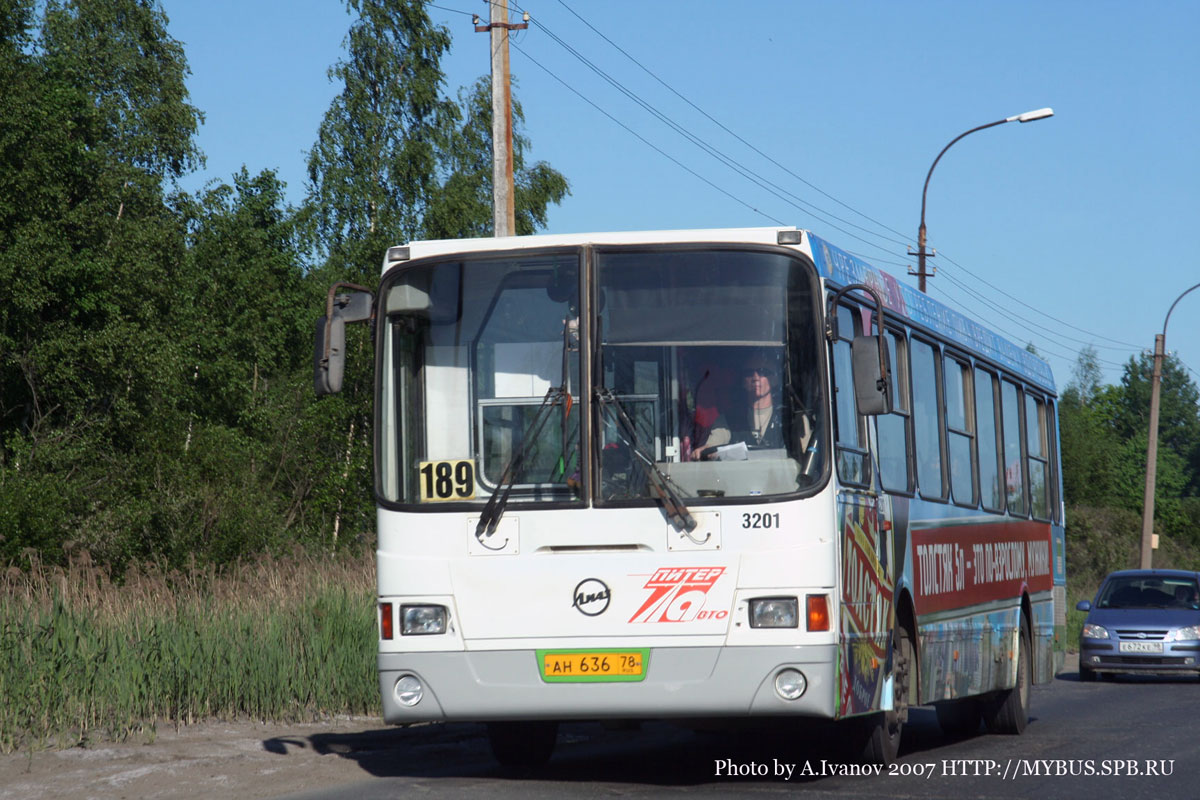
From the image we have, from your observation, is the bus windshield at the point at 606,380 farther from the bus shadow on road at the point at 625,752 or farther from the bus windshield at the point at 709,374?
the bus shadow on road at the point at 625,752

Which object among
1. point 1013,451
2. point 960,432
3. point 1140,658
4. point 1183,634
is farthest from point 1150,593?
point 960,432

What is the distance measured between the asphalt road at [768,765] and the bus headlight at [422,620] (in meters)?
0.89

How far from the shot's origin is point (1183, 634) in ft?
78.3

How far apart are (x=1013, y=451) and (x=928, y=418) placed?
3109 millimetres

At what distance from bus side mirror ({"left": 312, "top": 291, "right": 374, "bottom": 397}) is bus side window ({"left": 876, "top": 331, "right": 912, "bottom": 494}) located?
10.9ft

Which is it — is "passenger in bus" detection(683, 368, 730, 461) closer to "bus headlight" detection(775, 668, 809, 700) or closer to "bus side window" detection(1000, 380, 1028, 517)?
"bus headlight" detection(775, 668, 809, 700)

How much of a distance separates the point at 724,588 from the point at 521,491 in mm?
1231

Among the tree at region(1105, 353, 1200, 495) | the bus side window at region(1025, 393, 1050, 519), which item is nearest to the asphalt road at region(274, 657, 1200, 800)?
the bus side window at region(1025, 393, 1050, 519)

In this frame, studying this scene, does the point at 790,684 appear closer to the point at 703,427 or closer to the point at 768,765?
the point at 703,427

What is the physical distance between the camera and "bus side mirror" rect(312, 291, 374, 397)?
930 cm

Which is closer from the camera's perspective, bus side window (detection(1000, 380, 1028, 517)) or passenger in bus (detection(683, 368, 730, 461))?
passenger in bus (detection(683, 368, 730, 461))

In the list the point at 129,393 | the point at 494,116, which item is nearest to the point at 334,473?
the point at 129,393

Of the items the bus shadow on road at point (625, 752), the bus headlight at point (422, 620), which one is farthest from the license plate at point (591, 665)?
the bus shadow on road at point (625, 752)

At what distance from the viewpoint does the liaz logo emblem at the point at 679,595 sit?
9.00 metres
